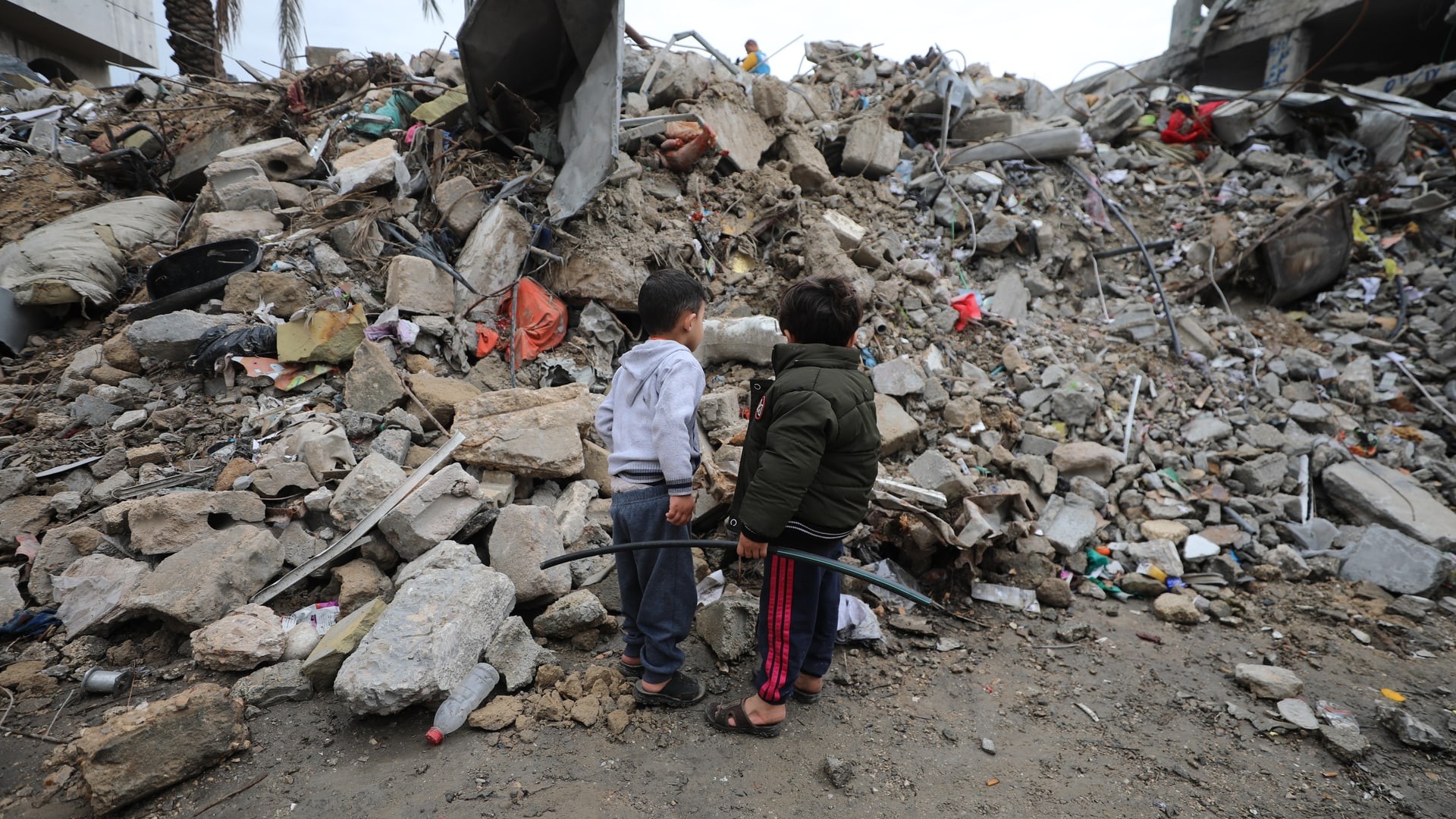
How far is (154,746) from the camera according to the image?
203 centimetres

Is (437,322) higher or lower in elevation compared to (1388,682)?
higher

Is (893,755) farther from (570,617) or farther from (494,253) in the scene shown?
(494,253)

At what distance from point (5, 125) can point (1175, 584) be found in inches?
434

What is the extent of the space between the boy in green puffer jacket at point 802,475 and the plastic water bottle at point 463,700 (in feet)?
2.75

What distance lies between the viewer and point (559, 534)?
10.3 feet

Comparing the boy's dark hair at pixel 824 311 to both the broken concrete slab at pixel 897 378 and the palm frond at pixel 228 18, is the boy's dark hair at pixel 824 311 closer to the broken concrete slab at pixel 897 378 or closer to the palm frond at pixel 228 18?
the broken concrete slab at pixel 897 378

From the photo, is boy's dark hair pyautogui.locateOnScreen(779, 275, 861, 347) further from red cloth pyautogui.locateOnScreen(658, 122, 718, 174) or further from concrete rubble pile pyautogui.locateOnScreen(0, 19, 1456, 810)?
red cloth pyautogui.locateOnScreen(658, 122, 718, 174)

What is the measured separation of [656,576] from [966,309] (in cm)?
419

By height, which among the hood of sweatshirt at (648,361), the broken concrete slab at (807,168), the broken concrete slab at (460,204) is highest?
the broken concrete slab at (807,168)

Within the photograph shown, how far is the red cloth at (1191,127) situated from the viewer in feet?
25.7

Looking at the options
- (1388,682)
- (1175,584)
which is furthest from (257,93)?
(1388,682)

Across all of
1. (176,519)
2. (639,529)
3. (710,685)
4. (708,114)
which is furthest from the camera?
(708,114)

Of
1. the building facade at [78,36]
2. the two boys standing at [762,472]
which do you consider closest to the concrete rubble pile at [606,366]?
the two boys standing at [762,472]

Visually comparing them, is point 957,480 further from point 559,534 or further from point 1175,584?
point 559,534
